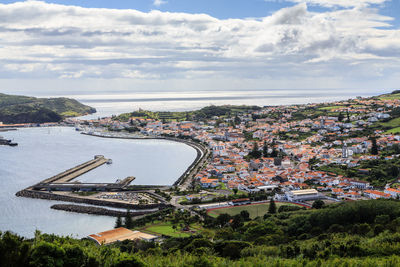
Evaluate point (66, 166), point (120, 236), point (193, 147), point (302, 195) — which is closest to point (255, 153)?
point (193, 147)

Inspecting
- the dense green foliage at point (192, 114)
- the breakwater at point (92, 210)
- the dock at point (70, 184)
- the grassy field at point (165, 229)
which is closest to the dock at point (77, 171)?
the dock at point (70, 184)

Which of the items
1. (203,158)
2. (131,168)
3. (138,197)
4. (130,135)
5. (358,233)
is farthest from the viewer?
(130,135)

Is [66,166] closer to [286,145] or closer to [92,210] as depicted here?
[92,210]

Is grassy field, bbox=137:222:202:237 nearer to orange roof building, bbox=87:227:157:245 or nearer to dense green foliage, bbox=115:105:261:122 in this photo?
orange roof building, bbox=87:227:157:245

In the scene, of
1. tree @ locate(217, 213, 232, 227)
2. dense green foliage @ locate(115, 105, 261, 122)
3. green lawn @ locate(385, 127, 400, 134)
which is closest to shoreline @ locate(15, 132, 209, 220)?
tree @ locate(217, 213, 232, 227)

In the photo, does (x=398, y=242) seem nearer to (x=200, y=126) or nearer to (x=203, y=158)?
(x=203, y=158)

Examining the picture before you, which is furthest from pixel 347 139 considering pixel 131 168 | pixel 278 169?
pixel 131 168

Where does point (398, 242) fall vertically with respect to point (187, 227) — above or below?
above

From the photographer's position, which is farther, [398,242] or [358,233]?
[358,233]
